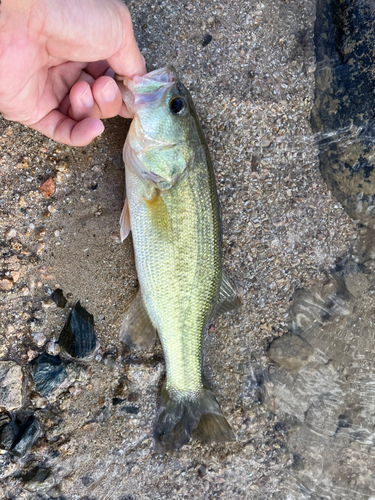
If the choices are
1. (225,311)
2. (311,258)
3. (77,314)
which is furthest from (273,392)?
(77,314)

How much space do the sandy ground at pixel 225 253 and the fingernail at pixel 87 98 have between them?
0.41 metres

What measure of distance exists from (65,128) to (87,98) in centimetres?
26

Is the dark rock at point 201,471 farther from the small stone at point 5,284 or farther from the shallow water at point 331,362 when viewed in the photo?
the small stone at point 5,284

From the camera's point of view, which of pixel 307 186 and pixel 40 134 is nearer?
pixel 40 134

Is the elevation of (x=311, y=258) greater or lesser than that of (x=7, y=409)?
greater

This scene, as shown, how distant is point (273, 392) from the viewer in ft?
9.84

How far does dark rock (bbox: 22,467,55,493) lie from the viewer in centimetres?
252

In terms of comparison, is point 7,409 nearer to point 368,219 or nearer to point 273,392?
point 273,392

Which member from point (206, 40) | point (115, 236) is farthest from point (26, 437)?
point (206, 40)

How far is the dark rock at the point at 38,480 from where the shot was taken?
2523 mm

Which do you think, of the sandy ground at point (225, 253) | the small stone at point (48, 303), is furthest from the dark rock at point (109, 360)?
the small stone at point (48, 303)

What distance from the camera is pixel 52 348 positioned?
102 inches

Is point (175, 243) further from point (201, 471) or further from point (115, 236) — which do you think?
point (201, 471)

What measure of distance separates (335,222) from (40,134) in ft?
8.22
